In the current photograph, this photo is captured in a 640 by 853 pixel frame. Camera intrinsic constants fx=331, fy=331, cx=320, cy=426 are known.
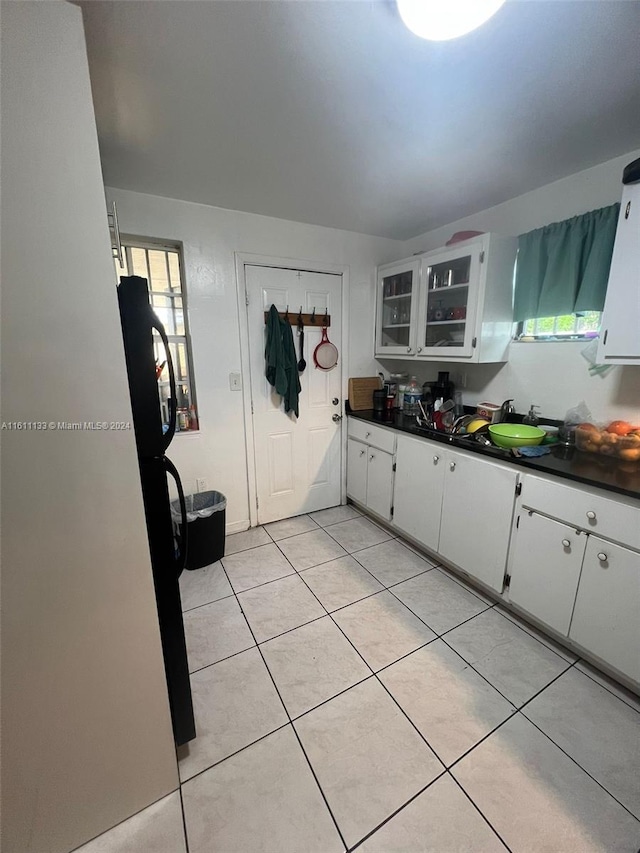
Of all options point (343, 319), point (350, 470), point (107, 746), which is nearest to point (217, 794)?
A: point (107, 746)

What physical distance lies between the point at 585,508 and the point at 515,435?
0.50m

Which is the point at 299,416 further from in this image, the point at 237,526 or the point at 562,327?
the point at 562,327

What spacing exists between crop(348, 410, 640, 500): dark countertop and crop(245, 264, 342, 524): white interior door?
1041 mm

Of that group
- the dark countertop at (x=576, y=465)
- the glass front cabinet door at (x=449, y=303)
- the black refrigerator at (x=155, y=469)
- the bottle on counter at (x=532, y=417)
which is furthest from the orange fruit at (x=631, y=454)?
the black refrigerator at (x=155, y=469)

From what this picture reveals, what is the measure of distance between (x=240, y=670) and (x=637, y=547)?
68.4 inches

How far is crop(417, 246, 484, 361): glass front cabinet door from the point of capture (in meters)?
2.13

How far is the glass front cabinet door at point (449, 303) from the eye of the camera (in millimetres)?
2127

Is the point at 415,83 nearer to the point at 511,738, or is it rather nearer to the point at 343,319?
the point at 343,319

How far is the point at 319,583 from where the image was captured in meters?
2.08

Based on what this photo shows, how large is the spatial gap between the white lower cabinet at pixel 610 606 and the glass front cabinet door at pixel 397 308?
1.73 metres

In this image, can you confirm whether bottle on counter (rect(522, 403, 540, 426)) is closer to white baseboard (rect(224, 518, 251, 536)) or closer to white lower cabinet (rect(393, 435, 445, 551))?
white lower cabinet (rect(393, 435, 445, 551))

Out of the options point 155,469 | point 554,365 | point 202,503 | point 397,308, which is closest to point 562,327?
point 554,365

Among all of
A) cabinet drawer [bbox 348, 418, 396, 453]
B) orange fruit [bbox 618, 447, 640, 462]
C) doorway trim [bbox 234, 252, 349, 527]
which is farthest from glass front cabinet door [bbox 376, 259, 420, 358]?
orange fruit [bbox 618, 447, 640, 462]

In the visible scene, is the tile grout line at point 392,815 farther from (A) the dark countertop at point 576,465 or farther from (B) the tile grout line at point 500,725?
(A) the dark countertop at point 576,465
